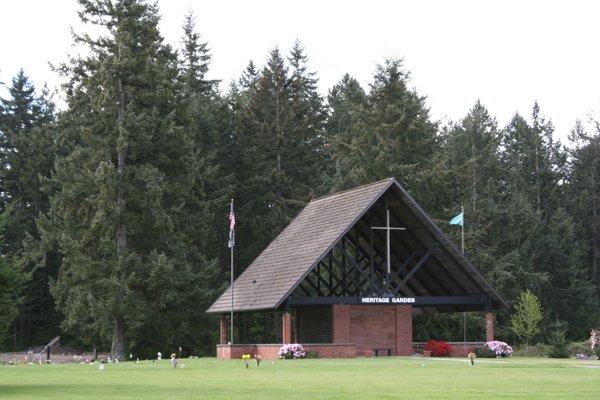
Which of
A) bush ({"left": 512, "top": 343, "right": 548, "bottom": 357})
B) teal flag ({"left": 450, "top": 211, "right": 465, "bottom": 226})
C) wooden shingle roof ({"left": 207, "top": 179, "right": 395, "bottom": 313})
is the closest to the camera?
wooden shingle roof ({"left": 207, "top": 179, "right": 395, "bottom": 313})

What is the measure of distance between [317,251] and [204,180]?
25.6 metres

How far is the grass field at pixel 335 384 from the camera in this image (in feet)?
60.5

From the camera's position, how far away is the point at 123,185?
52.9 m

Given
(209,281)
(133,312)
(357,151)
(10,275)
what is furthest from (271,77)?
(10,275)

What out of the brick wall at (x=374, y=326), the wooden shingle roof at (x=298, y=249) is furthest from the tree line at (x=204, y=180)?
the brick wall at (x=374, y=326)

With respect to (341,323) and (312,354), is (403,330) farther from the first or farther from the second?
(312,354)

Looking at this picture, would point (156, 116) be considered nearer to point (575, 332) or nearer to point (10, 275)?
point (10, 275)

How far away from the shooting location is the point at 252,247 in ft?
226

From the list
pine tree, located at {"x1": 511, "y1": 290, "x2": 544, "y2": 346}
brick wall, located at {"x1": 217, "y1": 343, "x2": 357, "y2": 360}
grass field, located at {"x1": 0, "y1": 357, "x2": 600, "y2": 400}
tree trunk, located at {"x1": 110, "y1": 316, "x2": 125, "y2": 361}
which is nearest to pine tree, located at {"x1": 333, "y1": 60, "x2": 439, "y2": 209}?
pine tree, located at {"x1": 511, "y1": 290, "x2": 544, "y2": 346}

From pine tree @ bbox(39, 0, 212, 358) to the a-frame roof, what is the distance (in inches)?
291

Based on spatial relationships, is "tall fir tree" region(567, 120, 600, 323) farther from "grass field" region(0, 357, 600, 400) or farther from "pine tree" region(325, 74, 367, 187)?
"grass field" region(0, 357, 600, 400)

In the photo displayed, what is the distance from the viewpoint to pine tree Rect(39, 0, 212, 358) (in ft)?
172

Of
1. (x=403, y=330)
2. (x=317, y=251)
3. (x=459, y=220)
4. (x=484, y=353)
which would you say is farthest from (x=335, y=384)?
(x=459, y=220)

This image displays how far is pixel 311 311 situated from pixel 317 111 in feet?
141
